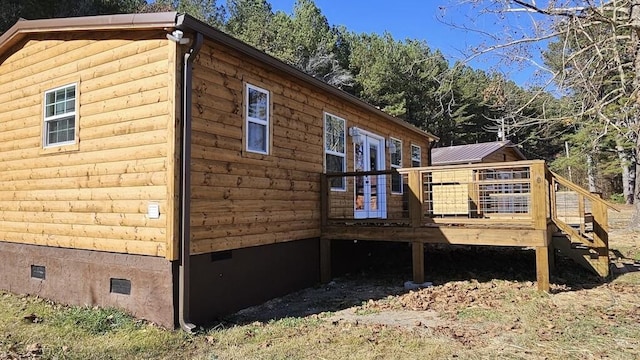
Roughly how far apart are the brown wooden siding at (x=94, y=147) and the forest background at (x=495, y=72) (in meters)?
4.01

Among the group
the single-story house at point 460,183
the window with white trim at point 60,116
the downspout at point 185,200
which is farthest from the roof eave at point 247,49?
the single-story house at point 460,183

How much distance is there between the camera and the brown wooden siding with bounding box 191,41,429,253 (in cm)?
582

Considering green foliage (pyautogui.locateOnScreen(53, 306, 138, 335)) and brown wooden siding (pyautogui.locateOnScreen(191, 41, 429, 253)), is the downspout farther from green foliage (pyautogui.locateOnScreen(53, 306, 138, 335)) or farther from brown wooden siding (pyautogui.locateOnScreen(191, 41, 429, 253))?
green foliage (pyautogui.locateOnScreen(53, 306, 138, 335))

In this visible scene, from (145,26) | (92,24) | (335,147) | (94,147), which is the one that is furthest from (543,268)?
(92,24)

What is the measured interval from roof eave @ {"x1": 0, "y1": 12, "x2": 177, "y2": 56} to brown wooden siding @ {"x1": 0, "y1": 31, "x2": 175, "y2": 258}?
16 cm

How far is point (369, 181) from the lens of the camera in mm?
10695

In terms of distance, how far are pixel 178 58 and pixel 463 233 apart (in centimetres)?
509

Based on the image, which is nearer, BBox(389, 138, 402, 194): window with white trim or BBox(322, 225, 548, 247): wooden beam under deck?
BBox(322, 225, 548, 247): wooden beam under deck

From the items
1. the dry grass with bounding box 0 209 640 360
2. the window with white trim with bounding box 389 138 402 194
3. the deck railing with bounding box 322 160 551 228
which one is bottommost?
the dry grass with bounding box 0 209 640 360

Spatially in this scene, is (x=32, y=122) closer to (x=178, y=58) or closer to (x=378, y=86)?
(x=178, y=58)

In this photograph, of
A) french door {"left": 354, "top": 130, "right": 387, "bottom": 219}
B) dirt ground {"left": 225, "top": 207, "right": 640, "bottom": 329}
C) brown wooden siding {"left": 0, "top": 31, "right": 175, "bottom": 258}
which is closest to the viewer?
brown wooden siding {"left": 0, "top": 31, "right": 175, "bottom": 258}

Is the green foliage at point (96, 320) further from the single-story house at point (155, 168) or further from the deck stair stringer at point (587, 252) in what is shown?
the deck stair stringer at point (587, 252)

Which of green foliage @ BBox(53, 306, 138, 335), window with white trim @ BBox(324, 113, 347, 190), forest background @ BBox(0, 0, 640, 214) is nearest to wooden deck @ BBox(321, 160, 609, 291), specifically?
window with white trim @ BBox(324, 113, 347, 190)

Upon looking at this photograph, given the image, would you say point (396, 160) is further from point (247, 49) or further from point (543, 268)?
point (247, 49)
